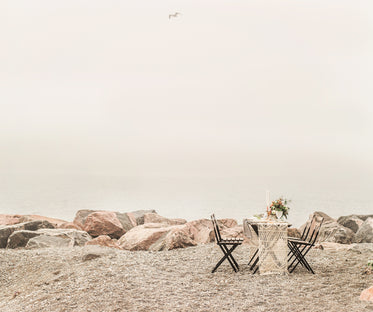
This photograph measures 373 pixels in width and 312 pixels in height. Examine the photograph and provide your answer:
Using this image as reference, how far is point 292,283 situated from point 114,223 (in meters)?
9.38

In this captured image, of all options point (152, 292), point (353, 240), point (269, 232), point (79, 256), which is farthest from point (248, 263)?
point (353, 240)

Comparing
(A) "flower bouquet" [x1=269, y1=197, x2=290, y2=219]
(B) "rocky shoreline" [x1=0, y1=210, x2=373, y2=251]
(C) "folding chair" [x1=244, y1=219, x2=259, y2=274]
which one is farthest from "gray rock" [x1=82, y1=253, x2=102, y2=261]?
(A) "flower bouquet" [x1=269, y1=197, x2=290, y2=219]

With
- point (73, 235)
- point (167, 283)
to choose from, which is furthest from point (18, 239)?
point (167, 283)

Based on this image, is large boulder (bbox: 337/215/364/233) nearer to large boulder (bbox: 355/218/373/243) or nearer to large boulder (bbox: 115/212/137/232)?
large boulder (bbox: 355/218/373/243)

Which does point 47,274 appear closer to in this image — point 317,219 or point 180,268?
point 180,268

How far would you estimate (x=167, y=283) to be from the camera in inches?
334

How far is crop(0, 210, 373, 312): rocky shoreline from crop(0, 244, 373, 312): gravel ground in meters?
0.02

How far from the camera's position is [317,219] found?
1728 centimetres

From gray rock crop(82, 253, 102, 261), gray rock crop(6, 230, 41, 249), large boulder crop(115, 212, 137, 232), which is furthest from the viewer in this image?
large boulder crop(115, 212, 137, 232)

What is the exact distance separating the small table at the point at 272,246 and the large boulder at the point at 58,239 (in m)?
6.23

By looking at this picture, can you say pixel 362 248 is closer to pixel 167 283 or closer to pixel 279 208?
pixel 279 208

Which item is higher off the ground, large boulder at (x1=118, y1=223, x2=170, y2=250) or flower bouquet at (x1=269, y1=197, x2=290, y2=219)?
flower bouquet at (x1=269, y1=197, x2=290, y2=219)

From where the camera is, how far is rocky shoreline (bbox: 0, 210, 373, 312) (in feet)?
24.2

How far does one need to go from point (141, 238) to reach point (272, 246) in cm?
492
